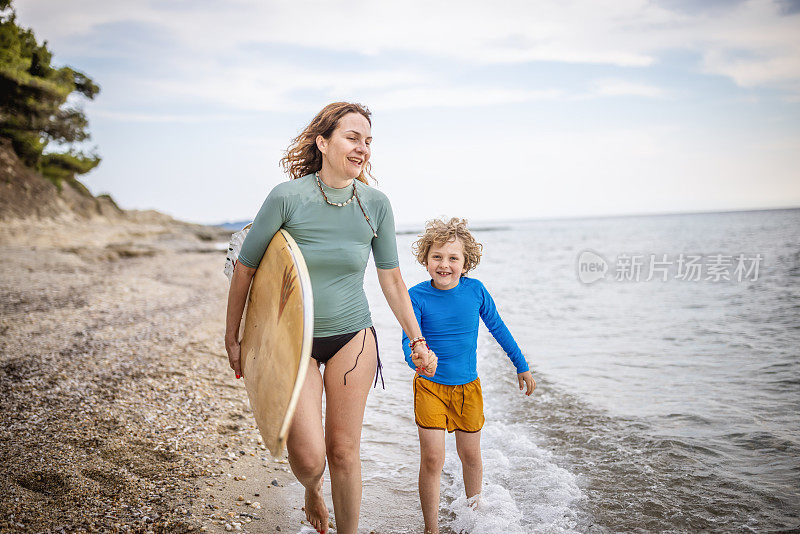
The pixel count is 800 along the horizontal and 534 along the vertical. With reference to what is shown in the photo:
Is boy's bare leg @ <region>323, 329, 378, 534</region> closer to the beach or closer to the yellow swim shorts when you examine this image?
the yellow swim shorts

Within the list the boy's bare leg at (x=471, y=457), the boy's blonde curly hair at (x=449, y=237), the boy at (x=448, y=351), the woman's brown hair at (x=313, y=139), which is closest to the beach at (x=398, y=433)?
the boy's bare leg at (x=471, y=457)

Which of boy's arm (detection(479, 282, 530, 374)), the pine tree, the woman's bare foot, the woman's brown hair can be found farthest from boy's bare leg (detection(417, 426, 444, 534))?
the pine tree

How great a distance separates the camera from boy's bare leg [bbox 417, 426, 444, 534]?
2893 millimetres

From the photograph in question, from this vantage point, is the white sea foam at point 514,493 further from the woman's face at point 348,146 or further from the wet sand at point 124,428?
the woman's face at point 348,146

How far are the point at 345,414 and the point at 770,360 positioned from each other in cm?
724

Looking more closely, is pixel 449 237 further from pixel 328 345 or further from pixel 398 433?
pixel 398 433

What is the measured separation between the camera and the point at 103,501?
2.79 metres

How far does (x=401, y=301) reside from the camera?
2.80 m

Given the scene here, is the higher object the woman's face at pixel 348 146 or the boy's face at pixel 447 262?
the woman's face at pixel 348 146

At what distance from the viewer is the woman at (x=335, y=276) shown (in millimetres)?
2479

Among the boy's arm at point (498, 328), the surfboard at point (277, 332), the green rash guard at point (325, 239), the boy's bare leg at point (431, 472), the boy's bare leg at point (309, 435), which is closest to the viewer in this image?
the surfboard at point (277, 332)

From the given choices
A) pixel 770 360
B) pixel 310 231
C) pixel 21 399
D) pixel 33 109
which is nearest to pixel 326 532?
pixel 310 231

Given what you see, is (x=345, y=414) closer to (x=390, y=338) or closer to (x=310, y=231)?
(x=310, y=231)

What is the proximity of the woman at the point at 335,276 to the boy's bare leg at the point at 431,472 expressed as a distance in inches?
18.2
